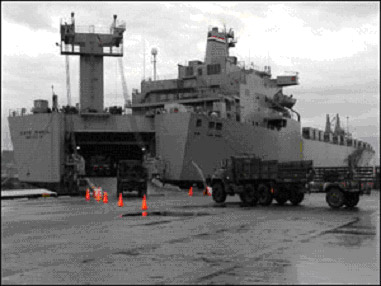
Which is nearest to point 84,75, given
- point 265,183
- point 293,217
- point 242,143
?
point 242,143

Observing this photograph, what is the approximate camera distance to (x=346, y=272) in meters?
9.04

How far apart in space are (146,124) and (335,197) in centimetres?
2109

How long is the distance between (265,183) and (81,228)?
42.8 feet

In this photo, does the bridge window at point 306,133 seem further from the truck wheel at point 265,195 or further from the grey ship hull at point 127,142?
the truck wheel at point 265,195

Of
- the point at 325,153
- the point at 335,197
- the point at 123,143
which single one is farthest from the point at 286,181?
the point at 325,153

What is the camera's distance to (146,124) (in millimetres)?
42219

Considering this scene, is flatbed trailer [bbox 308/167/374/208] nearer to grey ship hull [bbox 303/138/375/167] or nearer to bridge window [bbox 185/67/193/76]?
bridge window [bbox 185/67/193/76]

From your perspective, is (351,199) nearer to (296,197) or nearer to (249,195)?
(296,197)

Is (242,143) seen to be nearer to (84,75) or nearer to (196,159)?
(196,159)

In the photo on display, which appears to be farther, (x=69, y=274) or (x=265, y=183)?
(x=265, y=183)

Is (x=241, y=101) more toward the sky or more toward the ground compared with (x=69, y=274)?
more toward the sky

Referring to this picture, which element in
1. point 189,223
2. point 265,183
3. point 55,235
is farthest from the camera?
point 265,183

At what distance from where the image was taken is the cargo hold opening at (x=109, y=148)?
43188 millimetres

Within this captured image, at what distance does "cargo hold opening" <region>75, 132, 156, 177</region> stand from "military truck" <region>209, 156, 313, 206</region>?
16802 millimetres
